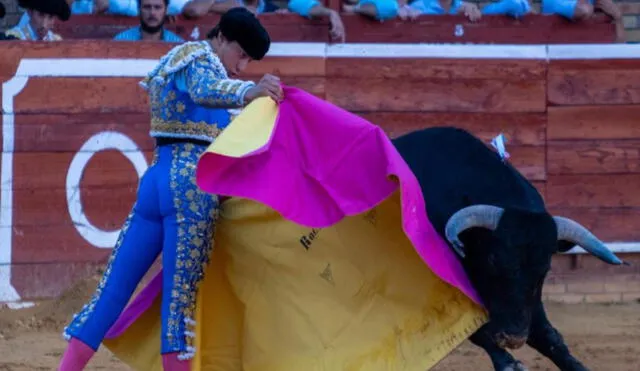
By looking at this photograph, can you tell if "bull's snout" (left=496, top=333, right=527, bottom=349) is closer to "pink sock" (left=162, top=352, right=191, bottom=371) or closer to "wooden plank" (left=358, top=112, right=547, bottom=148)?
"pink sock" (left=162, top=352, right=191, bottom=371)

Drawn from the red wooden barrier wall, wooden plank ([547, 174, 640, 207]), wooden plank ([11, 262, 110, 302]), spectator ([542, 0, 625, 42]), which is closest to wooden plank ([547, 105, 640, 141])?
the red wooden barrier wall

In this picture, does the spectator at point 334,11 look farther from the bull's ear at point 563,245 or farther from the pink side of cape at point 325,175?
the pink side of cape at point 325,175

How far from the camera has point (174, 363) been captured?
371cm

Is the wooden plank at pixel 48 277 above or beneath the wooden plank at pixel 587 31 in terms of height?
beneath

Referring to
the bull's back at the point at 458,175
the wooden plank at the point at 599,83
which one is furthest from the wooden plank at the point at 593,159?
the bull's back at the point at 458,175

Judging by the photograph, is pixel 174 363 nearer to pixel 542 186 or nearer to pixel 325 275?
pixel 325 275

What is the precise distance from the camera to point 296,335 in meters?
3.99

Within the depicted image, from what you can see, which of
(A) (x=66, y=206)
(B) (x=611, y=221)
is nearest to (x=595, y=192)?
(B) (x=611, y=221)

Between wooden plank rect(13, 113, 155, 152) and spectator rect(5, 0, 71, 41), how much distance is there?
431 millimetres

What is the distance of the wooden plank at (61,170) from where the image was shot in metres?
6.14

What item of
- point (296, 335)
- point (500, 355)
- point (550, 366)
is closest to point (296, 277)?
point (296, 335)

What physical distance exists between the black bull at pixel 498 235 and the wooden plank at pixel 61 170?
2.08m

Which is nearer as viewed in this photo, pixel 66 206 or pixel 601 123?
pixel 66 206

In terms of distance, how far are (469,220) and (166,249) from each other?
104 cm
